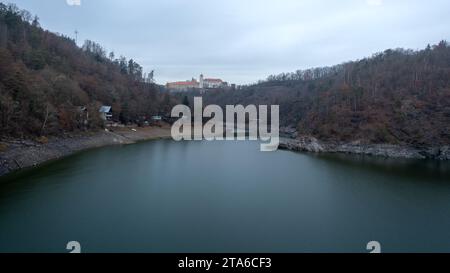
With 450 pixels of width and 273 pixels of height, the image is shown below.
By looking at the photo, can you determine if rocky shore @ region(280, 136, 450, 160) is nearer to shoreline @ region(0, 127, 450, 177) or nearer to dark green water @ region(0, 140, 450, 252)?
shoreline @ region(0, 127, 450, 177)

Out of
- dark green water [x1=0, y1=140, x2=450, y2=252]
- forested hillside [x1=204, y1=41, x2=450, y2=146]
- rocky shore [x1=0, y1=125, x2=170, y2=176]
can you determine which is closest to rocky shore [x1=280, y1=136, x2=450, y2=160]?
forested hillside [x1=204, y1=41, x2=450, y2=146]

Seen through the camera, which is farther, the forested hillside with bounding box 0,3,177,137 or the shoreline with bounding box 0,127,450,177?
the forested hillside with bounding box 0,3,177,137

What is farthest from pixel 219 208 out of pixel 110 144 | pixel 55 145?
pixel 110 144

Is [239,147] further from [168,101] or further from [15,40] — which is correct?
[15,40]

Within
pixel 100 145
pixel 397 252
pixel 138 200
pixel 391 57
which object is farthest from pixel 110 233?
pixel 391 57

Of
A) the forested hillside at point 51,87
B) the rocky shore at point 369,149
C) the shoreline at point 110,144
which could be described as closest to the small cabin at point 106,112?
the forested hillside at point 51,87

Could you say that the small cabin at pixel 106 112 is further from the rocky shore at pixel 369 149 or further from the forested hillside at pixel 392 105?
the forested hillside at pixel 392 105

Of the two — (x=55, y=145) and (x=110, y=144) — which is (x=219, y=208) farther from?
(x=110, y=144)
